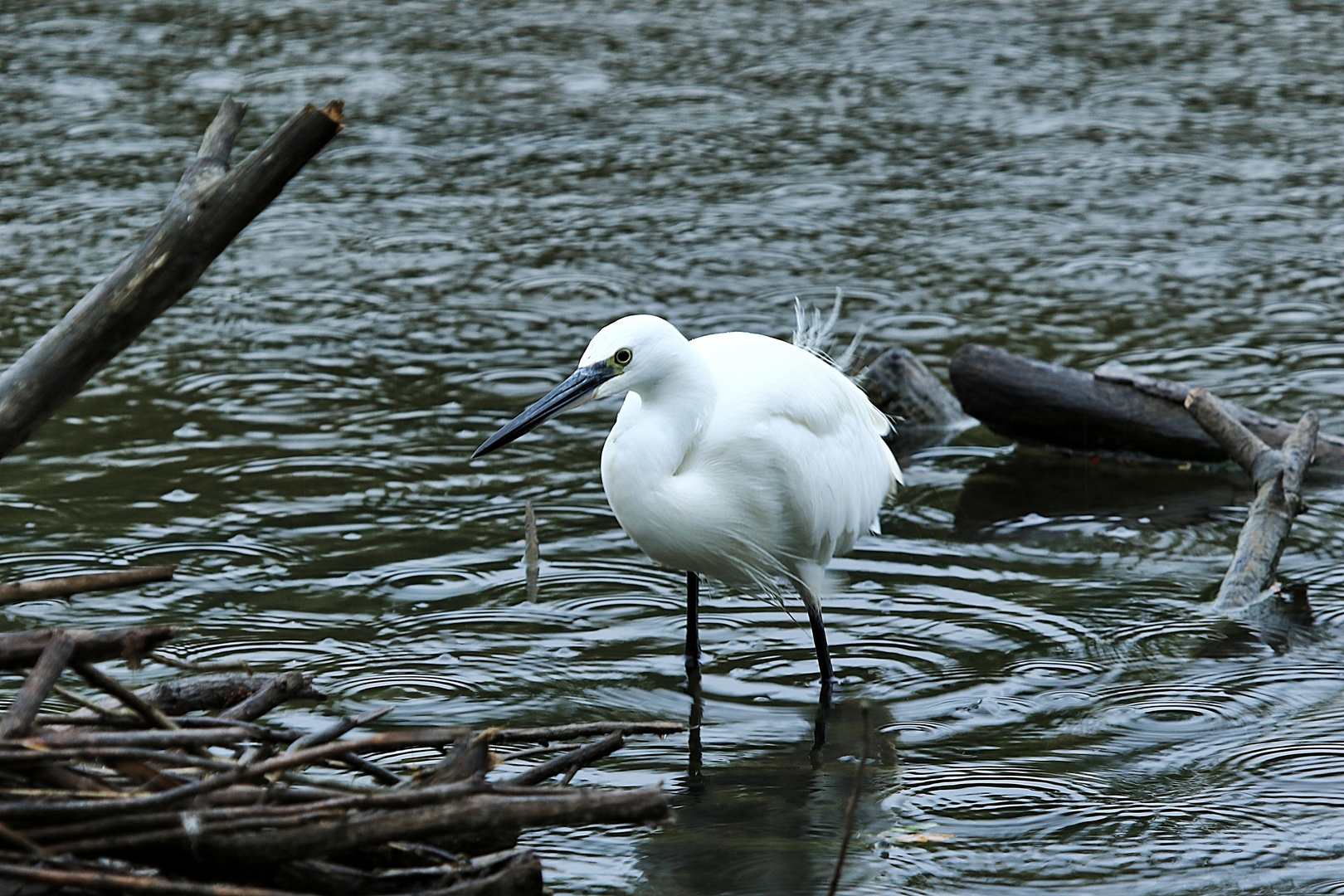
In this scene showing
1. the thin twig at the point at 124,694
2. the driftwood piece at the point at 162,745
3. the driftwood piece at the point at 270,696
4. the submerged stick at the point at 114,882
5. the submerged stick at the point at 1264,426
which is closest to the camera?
the submerged stick at the point at 114,882

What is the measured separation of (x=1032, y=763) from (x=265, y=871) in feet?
8.01

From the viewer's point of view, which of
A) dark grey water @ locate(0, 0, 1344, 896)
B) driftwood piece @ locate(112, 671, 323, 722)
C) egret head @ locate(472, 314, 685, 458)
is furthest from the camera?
dark grey water @ locate(0, 0, 1344, 896)

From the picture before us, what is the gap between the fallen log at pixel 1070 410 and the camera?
6.80 meters

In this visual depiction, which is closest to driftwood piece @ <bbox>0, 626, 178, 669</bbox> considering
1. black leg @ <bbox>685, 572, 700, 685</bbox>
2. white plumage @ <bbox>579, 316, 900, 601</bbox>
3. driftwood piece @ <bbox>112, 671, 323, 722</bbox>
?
driftwood piece @ <bbox>112, 671, 323, 722</bbox>

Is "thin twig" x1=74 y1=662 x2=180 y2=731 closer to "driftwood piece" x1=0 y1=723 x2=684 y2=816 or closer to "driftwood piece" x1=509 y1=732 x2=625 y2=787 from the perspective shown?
"driftwood piece" x1=0 y1=723 x2=684 y2=816

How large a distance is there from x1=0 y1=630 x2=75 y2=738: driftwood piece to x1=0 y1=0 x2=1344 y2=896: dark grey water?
162 cm

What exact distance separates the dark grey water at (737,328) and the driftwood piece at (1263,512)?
7.0 inches

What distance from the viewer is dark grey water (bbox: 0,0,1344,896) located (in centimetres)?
446

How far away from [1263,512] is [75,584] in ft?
13.5

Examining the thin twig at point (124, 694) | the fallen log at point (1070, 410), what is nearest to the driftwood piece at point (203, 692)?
the thin twig at point (124, 694)

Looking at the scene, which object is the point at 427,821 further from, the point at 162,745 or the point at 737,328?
the point at 737,328

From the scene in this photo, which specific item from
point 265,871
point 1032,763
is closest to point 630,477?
point 1032,763

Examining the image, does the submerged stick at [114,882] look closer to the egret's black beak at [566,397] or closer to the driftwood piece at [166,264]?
the driftwood piece at [166,264]

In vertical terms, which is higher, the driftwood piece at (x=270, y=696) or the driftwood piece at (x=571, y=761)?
the driftwood piece at (x=270, y=696)
